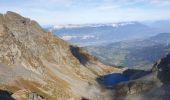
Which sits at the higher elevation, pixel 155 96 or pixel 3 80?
pixel 3 80

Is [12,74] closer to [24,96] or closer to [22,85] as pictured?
[22,85]

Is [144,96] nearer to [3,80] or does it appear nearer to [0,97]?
[3,80]

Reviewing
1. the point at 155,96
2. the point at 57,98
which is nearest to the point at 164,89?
the point at 155,96

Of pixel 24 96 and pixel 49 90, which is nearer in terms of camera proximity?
pixel 24 96

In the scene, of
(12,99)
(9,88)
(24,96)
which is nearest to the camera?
(12,99)

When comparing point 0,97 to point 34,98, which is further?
point 34,98

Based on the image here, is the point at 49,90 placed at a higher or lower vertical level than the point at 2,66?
lower

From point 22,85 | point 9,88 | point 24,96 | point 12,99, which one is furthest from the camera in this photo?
point 22,85

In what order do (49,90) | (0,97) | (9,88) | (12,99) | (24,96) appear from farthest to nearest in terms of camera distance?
(49,90)
(9,88)
(24,96)
(12,99)
(0,97)

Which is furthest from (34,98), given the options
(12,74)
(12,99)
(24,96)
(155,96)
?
(155,96)
